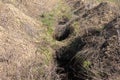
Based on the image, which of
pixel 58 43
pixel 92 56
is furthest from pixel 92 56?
pixel 58 43

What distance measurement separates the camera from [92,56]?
9.38 metres

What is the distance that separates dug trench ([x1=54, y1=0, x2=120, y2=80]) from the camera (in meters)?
8.77

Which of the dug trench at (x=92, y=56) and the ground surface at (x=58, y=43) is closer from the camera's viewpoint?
the dug trench at (x=92, y=56)

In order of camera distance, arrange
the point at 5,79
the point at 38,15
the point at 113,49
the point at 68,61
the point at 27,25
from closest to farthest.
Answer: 1. the point at 5,79
2. the point at 113,49
3. the point at 68,61
4. the point at 27,25
5. the point at 38,15

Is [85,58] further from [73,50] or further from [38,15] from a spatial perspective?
[38,15]

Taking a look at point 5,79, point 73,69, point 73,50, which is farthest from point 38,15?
point 5,79

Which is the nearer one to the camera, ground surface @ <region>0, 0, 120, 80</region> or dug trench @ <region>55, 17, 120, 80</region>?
dug trench @ <region>55, 17, 120, 80</region>

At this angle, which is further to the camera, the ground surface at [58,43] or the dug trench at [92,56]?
the ground surface at [58,43]

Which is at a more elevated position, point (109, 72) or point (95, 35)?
point (95, 35)

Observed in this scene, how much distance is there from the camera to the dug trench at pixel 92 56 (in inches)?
345

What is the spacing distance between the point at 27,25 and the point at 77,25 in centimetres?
186

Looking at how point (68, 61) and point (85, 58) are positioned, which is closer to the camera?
point (85, 58)

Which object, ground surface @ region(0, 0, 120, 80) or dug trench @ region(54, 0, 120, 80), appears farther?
ground surface @ region(0, 0, 120, 80)

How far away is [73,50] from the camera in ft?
35.2
